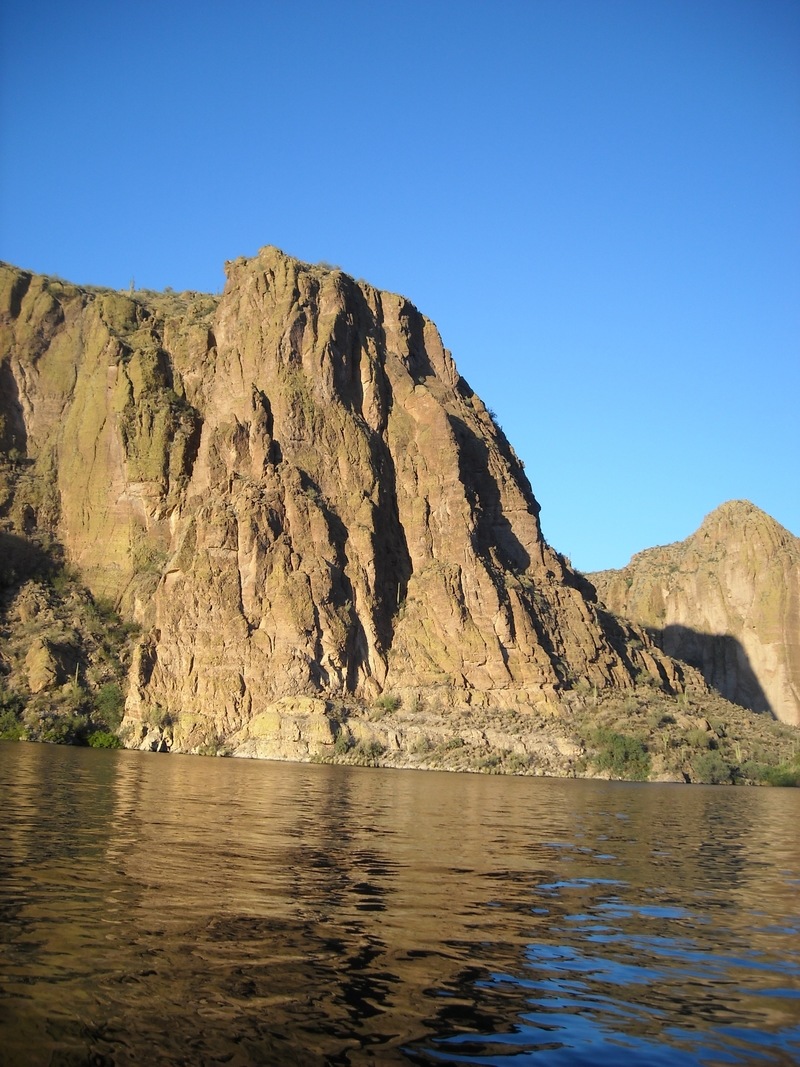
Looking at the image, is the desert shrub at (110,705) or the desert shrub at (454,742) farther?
the desert shrub at (110,705)

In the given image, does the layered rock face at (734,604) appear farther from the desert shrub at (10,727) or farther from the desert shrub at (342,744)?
the desert shrub at (10,727)

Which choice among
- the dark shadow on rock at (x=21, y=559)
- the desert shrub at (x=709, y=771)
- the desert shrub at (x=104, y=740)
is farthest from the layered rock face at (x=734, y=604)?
the desert shrub at (x=104, y=740)

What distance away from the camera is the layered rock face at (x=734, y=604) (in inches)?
5699

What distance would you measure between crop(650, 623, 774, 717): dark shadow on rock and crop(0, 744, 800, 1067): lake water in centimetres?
12285

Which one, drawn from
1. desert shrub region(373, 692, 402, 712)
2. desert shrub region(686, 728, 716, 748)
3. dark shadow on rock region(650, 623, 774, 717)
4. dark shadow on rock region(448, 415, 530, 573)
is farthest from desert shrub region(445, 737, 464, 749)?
dark shadow on rock region(650, 623, 774, 717)

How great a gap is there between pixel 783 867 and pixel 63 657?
73.0 m

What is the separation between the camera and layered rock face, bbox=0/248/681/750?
85812mm

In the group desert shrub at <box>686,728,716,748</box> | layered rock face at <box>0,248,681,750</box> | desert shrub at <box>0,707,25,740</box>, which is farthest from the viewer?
layered rock face at <box>0,248,681,750</box>

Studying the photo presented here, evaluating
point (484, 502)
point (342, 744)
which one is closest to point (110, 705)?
point (342, 744)

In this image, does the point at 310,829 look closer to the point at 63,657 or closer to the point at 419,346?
the point at 63,657

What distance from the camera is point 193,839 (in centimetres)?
2267

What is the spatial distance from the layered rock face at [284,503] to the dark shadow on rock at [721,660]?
45750 mm

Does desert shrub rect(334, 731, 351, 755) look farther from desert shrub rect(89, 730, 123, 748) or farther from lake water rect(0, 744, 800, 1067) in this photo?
lake water rect(0, 744, 800, 1067)

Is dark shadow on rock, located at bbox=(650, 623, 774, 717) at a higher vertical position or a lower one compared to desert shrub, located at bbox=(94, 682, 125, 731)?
higher
